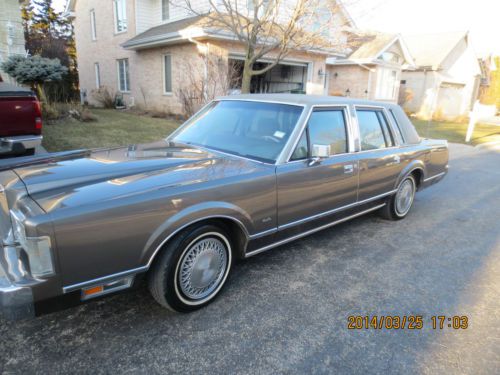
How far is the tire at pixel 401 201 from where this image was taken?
5.05 m

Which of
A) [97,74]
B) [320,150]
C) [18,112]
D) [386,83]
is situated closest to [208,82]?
[18,112]

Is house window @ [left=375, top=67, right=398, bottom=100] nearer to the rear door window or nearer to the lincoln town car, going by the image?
the rear door window

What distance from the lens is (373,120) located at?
184 inches

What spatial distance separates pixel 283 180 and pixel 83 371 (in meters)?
2.06

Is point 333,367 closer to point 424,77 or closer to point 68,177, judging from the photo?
point 68,177

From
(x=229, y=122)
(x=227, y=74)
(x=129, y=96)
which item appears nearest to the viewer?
(x=229, y=122)

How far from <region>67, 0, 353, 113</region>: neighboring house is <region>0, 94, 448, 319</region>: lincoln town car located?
8.46 m

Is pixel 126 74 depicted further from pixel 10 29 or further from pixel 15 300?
pixel 15 300

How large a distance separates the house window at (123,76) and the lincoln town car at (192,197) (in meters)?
17.4

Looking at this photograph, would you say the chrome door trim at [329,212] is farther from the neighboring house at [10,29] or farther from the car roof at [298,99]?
the neighboring house at [10,29]

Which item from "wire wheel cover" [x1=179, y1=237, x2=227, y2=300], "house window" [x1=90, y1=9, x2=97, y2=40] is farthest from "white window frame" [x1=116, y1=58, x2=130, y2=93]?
"wire wheel cover" [x1=179, y1=237, x2=227, y2=300]

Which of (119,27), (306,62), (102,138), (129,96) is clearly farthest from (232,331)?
(119,27)

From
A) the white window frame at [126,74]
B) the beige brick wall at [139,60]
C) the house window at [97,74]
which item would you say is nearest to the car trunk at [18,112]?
the beige brick wall at [139,60]

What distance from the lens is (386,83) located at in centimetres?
2316
